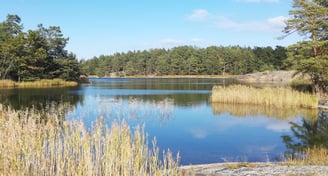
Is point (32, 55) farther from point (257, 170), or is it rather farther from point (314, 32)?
point (257, 170)

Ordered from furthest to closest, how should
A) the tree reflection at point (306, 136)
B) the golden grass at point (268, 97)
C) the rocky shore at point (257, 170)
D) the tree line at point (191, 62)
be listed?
the tree line at point (191, 62) → the golden grass at point (268, 97) → the tree reflection at point (306, 136) → the rocky shore at point (257, 170)

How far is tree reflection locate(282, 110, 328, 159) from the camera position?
11105 millimetres

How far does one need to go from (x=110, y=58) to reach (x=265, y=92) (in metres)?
103

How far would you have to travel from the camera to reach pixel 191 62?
100062mm

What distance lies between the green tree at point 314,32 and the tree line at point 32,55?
35.1 meters

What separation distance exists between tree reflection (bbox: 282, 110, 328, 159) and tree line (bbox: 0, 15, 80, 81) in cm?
3898

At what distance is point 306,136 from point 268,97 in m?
8.73

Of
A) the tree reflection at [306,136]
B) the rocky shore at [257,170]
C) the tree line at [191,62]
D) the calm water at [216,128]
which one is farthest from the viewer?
the tree line at [191,62]

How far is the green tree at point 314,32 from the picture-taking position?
846 inches

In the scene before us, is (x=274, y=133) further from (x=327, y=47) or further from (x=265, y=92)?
(x=327, y=47)

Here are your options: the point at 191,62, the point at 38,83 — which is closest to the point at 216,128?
the point at 38,83

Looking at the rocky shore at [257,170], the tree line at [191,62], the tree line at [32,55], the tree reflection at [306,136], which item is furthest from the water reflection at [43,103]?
the tree line at [191,62]

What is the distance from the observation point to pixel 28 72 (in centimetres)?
4781

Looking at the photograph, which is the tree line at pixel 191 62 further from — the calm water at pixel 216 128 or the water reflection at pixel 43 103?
the calm water at pixel 216 128
